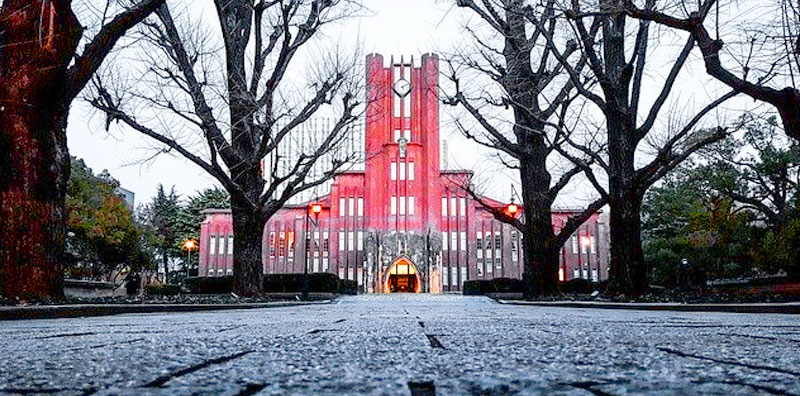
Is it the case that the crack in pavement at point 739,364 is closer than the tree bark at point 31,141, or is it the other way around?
the crack in pavement at point 739,364

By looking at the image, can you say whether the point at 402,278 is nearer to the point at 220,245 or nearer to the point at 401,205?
the point at 401,205

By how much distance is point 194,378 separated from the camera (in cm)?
104

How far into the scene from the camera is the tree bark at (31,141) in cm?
781

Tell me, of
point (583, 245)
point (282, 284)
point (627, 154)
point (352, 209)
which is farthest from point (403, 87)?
point (627, 154)

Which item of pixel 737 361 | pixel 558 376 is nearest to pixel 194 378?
pixel 558 376

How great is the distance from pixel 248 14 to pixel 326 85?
261cm

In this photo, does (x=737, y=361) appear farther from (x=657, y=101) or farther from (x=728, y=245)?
(x=728, y=245)

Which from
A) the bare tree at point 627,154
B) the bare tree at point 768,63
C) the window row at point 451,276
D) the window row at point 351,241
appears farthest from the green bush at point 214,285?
the window row at point 451,276

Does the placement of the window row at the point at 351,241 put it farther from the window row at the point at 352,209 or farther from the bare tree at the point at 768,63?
the bare tree at the point at 768,63

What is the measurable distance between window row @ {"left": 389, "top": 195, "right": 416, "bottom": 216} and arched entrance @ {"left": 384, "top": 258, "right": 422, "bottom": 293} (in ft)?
13.3

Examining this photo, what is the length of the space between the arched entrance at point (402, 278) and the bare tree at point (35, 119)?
4876cm

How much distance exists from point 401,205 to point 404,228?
1.93 metres

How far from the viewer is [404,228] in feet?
185

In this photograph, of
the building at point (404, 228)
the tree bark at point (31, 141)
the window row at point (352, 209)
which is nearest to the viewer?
the tree bark at point (31, 141)
